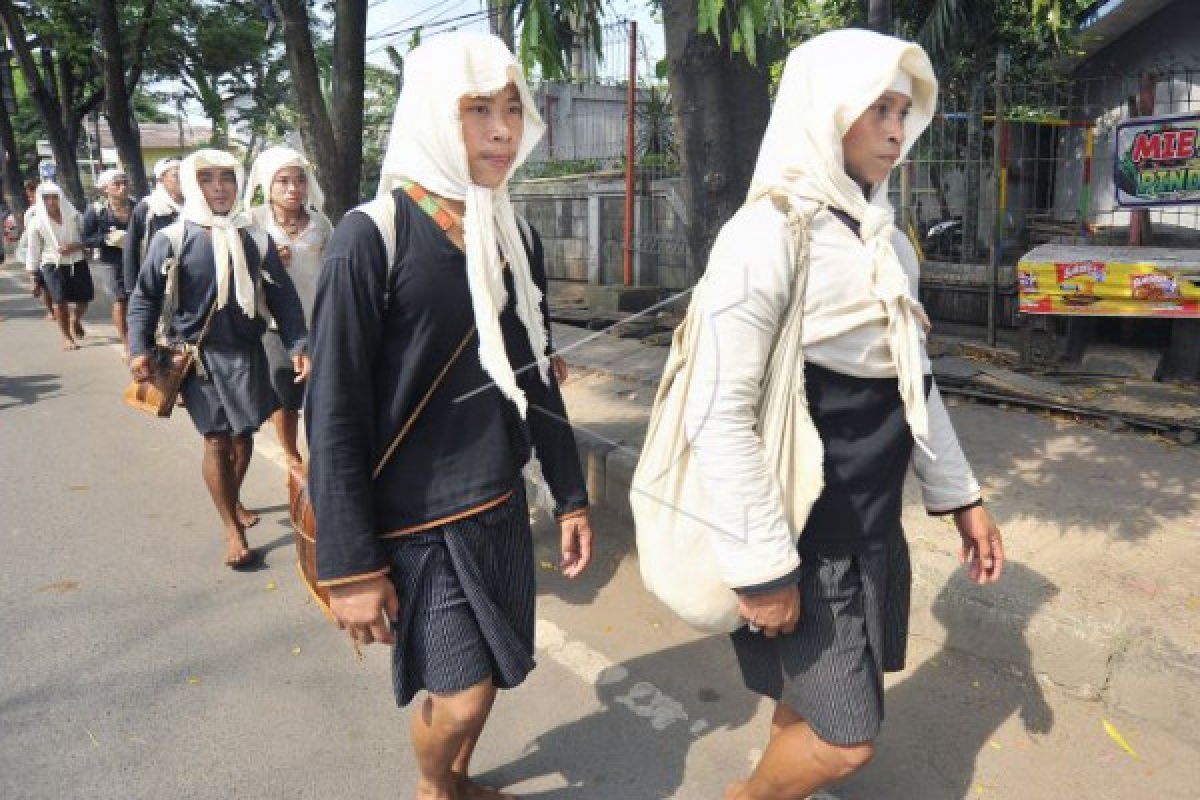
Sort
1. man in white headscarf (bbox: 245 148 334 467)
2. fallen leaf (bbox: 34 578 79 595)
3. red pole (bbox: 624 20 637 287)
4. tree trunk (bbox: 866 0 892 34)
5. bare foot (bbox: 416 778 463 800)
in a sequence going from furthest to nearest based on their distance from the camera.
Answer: red pole (bbox: 624 20 637 287)
tree trunk (bbox: 866 0 892 34)
man in white headscarf (bbox: 245 148 334 467)
fallen leaf (bbox: 34 578 79 595)
bare foot (bbox: 416 778 463 800)

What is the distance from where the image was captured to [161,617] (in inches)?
147

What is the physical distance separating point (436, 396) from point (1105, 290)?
535 cm

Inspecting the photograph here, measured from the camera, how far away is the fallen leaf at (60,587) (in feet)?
13.0

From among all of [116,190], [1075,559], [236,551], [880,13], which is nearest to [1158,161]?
[880,13]

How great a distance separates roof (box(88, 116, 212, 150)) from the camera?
58688 millimetres

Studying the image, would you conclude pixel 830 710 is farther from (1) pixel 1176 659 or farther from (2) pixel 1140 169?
(2) pixel 1140 169

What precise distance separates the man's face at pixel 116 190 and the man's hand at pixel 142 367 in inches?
217

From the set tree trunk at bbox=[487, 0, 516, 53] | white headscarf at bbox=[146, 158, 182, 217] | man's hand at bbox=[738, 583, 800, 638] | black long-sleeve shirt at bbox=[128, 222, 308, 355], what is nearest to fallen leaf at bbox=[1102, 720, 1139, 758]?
man's hand at bbox=[738, 583, 800, 638]

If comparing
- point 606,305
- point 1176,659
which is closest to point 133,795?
point 1176,659

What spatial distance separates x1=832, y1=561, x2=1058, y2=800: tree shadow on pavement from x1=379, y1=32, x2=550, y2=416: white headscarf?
5.13ft

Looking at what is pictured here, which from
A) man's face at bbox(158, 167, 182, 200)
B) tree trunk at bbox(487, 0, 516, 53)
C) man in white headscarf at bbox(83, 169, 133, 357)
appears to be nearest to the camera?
tree trunk at bbox(487, 0, 516, 53)

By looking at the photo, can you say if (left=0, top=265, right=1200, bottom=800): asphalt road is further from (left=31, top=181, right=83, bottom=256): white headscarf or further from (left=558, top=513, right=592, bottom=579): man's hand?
(left=31, top=181, right=83, bottom=256): white headscarf

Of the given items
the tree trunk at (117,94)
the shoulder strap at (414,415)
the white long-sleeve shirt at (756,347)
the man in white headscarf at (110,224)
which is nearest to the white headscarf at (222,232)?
the shoulder strap at (414,415)

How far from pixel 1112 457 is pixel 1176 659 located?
2.05 meters
